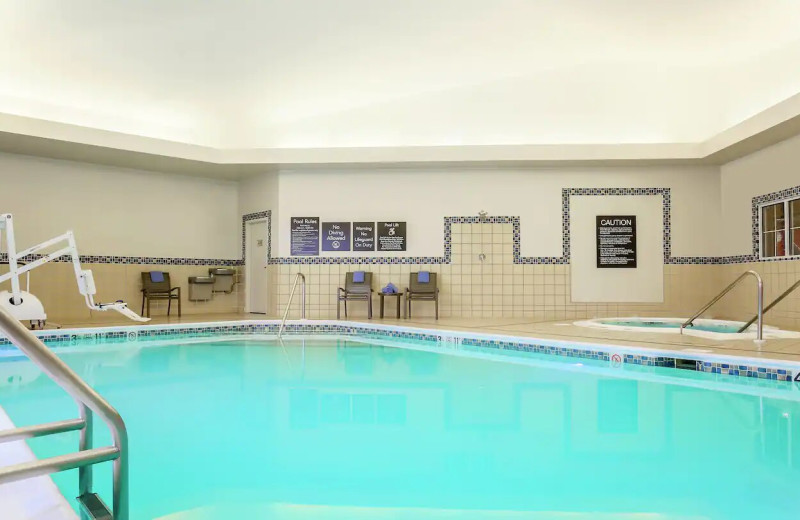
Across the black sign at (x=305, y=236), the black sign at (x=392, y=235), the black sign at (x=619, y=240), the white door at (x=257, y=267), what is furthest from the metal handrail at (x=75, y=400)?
the white door at (x=257, y=267)

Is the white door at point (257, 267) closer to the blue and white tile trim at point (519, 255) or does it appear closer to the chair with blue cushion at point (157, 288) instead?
the blue and white tile trim at point (519, 255)

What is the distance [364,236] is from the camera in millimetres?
9008

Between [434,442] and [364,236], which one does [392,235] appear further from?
[434,442]

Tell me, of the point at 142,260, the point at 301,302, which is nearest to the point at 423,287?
the point at 301,302

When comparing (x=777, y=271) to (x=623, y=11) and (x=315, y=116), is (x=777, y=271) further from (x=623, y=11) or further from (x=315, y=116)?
(x=315, y=116)

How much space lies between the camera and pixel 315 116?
888 cm

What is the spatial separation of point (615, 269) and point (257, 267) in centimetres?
579

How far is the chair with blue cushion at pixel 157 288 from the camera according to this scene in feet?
29.1

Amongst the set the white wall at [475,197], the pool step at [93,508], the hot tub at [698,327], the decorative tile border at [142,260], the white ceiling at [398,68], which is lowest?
the hot tub at [698,327]

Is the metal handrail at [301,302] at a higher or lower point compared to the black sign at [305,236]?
lower

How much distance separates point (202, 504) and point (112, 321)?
670 centimetres

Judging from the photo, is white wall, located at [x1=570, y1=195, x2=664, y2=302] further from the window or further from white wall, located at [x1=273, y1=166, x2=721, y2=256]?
the window

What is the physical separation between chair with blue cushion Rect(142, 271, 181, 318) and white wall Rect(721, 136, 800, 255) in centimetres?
819

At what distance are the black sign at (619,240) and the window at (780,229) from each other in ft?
5.52
